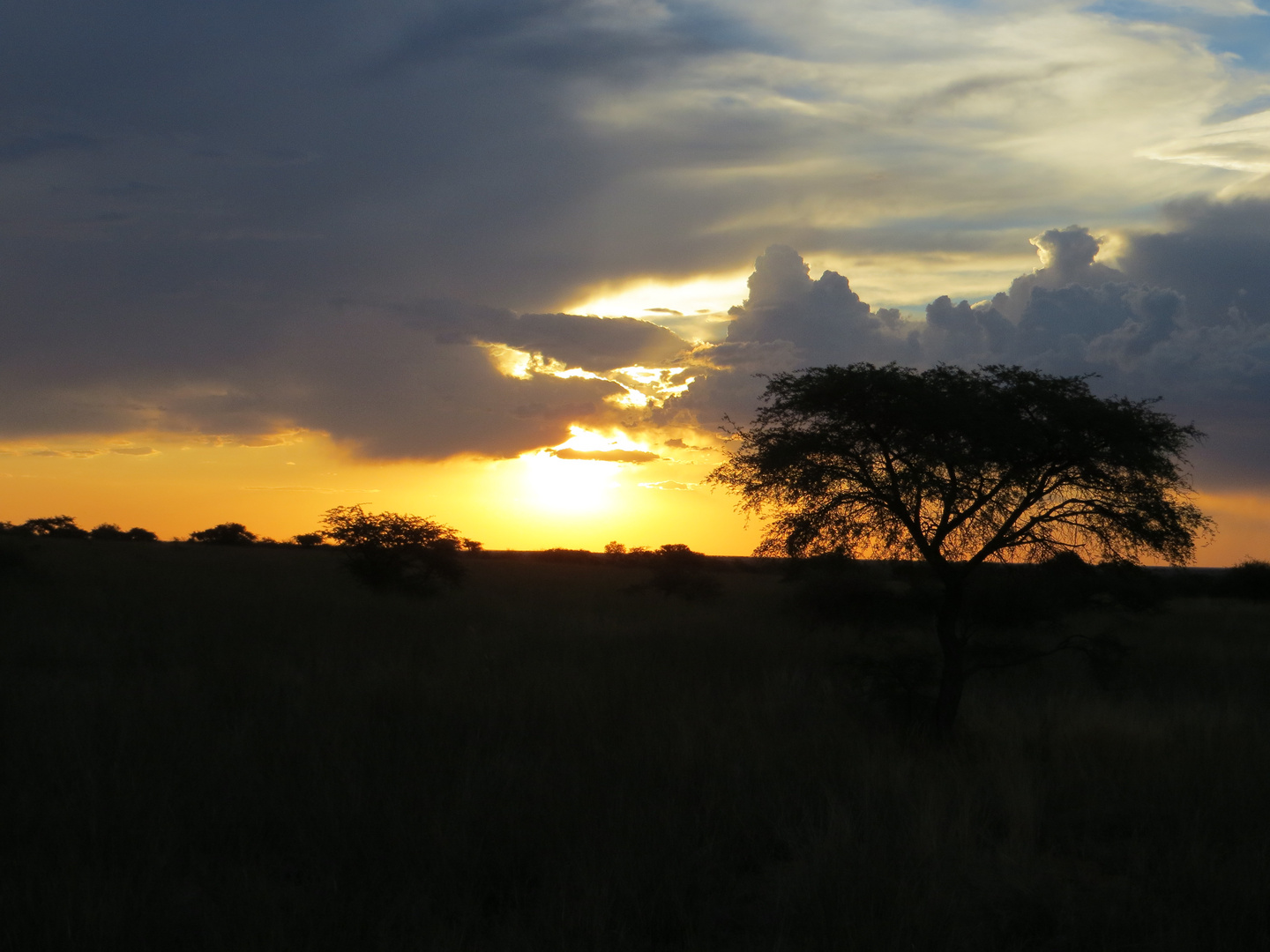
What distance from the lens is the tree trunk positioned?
36.5ft

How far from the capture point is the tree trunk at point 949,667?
11.1 meters

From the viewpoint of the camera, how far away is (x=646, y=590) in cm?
4381

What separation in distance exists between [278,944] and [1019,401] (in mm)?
10077

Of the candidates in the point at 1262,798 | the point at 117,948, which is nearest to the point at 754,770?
the point at 1262,798

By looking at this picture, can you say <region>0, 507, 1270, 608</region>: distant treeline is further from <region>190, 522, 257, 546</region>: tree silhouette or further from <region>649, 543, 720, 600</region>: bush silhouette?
<region>190, 522, 257, 546</region>: tree silhouette

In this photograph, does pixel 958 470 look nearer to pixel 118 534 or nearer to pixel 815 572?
pixel 815 572

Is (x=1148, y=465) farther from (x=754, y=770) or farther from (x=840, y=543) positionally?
(x=754, y=770)

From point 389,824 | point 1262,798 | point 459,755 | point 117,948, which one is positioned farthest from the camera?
point 459,755

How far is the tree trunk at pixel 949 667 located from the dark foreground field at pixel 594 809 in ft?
1.10

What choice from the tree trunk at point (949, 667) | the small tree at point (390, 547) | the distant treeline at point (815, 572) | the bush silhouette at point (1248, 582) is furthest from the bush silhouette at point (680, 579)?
the bush silhouette at point (1248, 582)

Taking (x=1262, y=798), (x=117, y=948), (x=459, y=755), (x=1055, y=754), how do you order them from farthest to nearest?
(x=1055, y=754)
(x=459, y=755)
(x=1262, y=798)
(x=117, y=948)

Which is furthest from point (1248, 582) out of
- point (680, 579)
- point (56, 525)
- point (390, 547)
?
point (56, 525)

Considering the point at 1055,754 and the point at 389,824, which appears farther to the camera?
the point at 1055,754

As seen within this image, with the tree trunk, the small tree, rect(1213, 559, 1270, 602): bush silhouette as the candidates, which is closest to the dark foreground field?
the tree trunk
